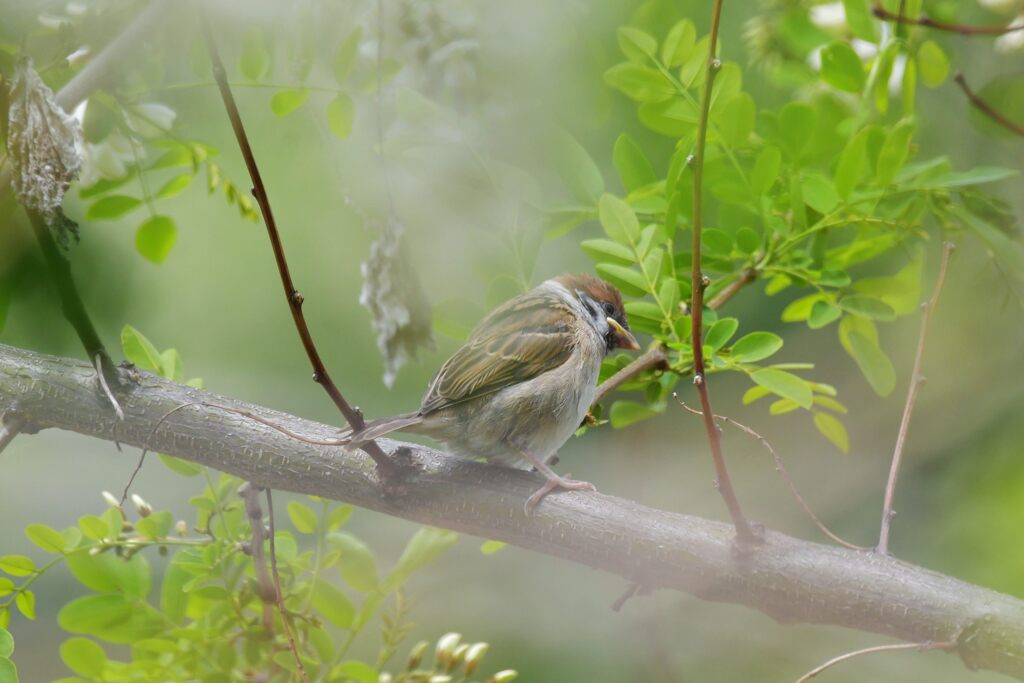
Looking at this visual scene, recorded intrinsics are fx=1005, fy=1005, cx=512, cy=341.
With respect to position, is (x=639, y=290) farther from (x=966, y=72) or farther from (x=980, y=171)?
(x=966, y=72)

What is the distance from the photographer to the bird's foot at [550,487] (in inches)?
37.6

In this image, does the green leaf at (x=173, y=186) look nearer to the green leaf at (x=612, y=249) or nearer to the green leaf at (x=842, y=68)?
the green leaf at (x=612, y=249)

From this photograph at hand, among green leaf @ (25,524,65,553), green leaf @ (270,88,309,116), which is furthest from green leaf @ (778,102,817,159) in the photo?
green leaf @ (25,524,65,553)

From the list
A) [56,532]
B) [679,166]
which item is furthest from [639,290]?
[56,532]

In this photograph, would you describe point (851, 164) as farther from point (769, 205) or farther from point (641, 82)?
point (641, 82)

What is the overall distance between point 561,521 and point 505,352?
0.25 m

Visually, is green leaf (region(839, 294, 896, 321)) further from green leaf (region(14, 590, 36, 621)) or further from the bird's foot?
green leaf (region(14, 590, 36, 621))

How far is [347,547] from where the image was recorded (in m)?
1.12

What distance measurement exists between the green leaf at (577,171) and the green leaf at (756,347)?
24 centimetres

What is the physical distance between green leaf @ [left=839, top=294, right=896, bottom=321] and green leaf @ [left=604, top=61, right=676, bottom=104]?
0.98 ft

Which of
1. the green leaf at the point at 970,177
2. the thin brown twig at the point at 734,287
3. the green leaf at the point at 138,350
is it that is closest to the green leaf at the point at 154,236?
the green leaf at the point at 138,350

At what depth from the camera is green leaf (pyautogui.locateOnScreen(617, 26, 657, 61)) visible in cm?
110

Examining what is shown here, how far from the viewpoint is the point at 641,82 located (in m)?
1.10

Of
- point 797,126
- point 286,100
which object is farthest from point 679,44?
point 286,100
